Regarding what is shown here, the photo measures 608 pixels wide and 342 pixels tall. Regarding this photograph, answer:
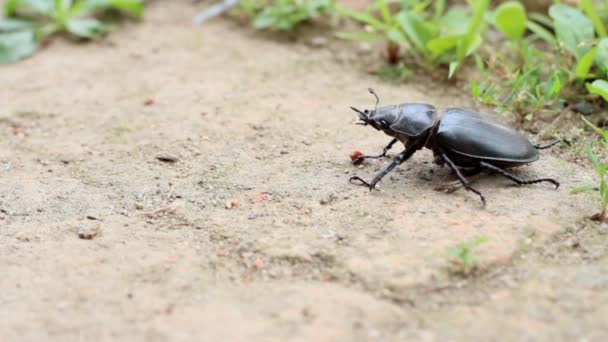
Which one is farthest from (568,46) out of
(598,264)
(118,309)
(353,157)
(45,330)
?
(45,330)

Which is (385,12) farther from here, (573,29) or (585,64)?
(585,64)

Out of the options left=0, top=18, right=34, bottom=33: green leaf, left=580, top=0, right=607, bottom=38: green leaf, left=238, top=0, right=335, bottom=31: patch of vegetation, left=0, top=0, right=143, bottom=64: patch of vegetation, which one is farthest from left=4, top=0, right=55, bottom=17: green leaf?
left=580, top=0, right=607, bottom=38: green leaf

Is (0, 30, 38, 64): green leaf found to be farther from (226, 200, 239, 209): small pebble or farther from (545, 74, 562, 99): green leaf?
(545, 74, 562, 99): green leaf

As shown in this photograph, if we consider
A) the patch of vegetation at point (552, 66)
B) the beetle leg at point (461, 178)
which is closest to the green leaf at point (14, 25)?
the patch of vegetation at point (552, 66)

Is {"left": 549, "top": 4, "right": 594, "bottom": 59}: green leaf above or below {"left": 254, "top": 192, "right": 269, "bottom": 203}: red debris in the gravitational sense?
above

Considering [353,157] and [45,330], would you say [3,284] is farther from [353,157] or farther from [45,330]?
[353,157]

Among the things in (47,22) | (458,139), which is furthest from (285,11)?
(458,139)

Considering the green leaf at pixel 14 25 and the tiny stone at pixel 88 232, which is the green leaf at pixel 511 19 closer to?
the tiny stone at pixel 88 232
